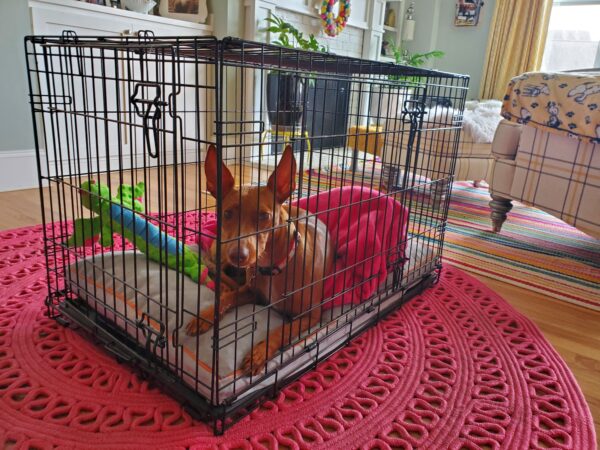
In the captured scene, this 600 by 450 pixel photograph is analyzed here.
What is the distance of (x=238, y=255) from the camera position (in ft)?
3.08

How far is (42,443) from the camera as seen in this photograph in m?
0.90

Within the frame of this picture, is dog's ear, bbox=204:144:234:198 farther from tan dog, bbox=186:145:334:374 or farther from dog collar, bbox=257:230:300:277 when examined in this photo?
dog collar, bbox=257:230:300:277

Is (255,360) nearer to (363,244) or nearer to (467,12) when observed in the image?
(363,244)

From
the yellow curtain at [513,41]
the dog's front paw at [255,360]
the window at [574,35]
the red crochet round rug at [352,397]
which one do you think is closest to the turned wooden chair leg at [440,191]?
the red crochet round rug at [352,397]

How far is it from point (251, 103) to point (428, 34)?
295 cm

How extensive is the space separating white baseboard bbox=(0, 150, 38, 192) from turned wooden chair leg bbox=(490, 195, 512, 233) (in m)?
2.54

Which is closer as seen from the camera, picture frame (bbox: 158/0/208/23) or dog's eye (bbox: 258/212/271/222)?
dog's eye (bbox: 258/212/271/222)

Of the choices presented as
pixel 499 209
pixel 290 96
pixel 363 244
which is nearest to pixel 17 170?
pixel 290 96

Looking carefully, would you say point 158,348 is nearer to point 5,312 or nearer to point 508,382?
point 5,312

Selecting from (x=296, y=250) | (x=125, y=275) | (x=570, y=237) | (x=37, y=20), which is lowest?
(x=570, y=237)

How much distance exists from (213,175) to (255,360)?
411 millimetres

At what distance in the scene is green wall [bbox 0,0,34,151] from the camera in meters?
2.47

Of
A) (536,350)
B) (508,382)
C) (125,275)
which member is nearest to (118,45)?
(125,275)

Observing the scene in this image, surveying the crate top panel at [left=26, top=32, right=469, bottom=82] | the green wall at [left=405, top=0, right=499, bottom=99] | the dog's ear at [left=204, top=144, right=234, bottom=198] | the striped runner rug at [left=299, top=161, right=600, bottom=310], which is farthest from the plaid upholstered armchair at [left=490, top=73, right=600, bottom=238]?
the green wall at [left=405, top=0, right=499, bottom=99]
